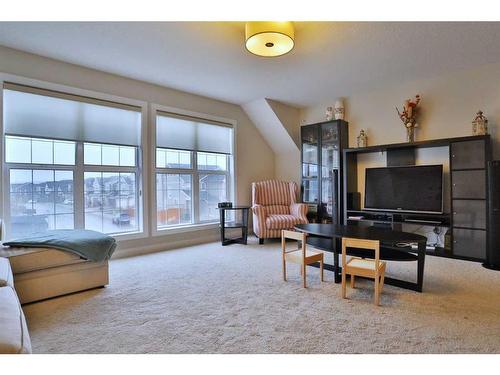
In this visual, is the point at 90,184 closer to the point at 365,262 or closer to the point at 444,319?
the point at 365,262

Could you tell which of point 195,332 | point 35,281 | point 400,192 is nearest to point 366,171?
point 400,192

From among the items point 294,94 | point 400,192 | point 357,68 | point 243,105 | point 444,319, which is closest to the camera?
point 444,319

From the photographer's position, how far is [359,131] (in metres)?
4.80

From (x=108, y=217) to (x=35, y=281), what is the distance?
5.20ft

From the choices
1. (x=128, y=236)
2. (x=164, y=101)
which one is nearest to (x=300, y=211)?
(x=128, y=236)

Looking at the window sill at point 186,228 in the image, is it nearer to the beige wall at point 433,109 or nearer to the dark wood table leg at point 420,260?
the beige wall at point 433,109

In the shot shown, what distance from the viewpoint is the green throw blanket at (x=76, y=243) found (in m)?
2.41

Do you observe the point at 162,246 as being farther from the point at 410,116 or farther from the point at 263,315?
the point at 410,116

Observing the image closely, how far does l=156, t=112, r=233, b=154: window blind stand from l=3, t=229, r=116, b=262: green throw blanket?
1.97 metres

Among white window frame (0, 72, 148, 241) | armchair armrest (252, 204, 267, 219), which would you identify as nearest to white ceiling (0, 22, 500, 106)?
white window frame (0, 72, 148, 241)

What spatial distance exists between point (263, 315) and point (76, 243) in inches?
69.1

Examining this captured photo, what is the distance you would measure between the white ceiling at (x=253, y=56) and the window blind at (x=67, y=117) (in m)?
0.46

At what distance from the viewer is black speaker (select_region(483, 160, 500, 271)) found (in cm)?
314

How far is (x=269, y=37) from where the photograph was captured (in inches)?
97.3
